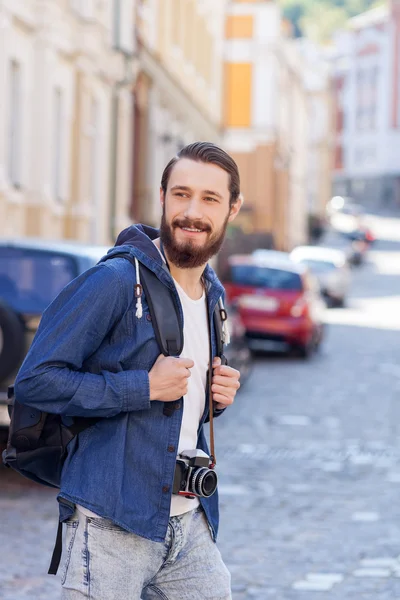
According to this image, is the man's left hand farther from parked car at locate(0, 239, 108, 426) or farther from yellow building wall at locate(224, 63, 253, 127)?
yellow building wall at locate(224, 63, 253, 127)

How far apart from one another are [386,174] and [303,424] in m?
102

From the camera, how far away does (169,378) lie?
344 centimetres

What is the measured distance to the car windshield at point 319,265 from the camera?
37.2 metres

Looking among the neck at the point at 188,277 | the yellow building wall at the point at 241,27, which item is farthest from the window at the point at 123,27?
the yellow building wall at the point at 241,27

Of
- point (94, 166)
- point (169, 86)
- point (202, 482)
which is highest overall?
point (169, 86)

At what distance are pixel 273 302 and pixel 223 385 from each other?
17.0 metres

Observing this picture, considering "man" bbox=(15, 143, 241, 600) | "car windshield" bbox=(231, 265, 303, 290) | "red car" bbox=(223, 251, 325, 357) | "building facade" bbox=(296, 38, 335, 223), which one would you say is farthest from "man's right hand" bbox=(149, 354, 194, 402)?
"building facade" bbox=(296, 38, 335, 223)

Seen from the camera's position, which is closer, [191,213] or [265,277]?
Answer: [191,213]

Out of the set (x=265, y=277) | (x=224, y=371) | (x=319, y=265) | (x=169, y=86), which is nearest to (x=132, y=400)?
(x=224, y=371)

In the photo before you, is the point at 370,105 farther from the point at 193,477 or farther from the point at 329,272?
the point at 193,477

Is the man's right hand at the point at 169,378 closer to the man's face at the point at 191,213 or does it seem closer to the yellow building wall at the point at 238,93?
the man's face at the point at 191,213

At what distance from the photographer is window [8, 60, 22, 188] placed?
18.6 metres

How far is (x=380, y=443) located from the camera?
11.8 meters

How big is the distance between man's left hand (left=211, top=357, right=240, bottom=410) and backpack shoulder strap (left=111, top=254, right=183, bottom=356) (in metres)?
0.18
